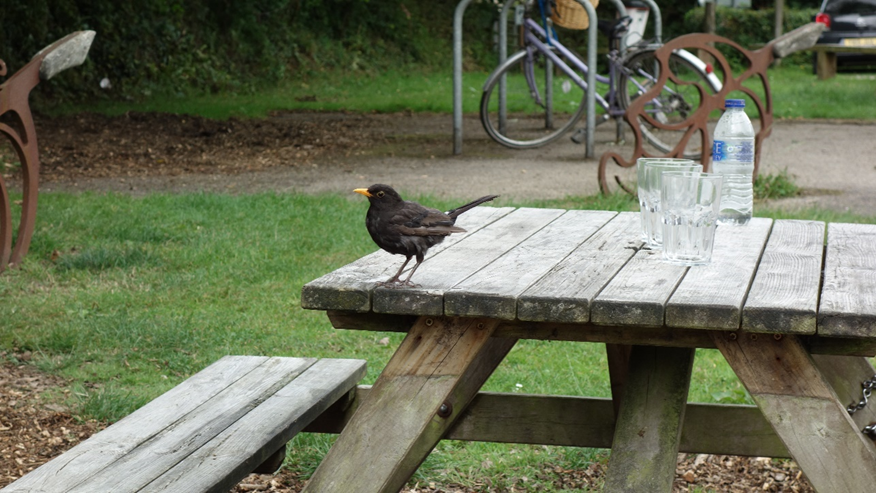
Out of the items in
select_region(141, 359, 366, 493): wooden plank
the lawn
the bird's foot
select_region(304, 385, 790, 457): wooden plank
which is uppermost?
the bird's foot

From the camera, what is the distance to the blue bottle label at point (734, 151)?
9.53ft

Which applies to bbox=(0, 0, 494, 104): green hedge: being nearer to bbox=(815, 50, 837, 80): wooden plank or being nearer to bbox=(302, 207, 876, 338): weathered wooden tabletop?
bbox=(815, 50, 837, 80): wooden plank

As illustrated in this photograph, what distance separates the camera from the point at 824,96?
15.2 meters

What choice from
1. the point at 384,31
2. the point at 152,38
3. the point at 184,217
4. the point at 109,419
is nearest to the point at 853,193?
the point at 184,217

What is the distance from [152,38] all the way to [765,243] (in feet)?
46.8

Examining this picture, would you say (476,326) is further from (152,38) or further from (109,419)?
(152,38)

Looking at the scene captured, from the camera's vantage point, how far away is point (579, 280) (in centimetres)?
222

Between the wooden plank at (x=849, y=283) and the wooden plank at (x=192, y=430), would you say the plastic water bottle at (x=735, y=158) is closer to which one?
the wooden plank at (x=849, y=283)

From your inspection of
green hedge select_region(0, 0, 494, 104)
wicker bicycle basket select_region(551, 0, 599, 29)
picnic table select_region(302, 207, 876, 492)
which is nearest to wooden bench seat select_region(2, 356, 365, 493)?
picnic table select_region(302, 207, 876, 492)

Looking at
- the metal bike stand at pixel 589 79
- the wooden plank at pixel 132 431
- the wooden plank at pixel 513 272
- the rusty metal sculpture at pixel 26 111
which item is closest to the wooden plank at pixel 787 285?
the wooden plank at pixel 513 272

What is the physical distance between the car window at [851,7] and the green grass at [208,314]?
12871mm

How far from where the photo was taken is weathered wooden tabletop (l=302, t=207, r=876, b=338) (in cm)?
198

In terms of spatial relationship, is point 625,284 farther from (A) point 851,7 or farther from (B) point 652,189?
(A) point 851,7

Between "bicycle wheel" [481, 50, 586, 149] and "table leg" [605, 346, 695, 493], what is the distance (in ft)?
23.3
